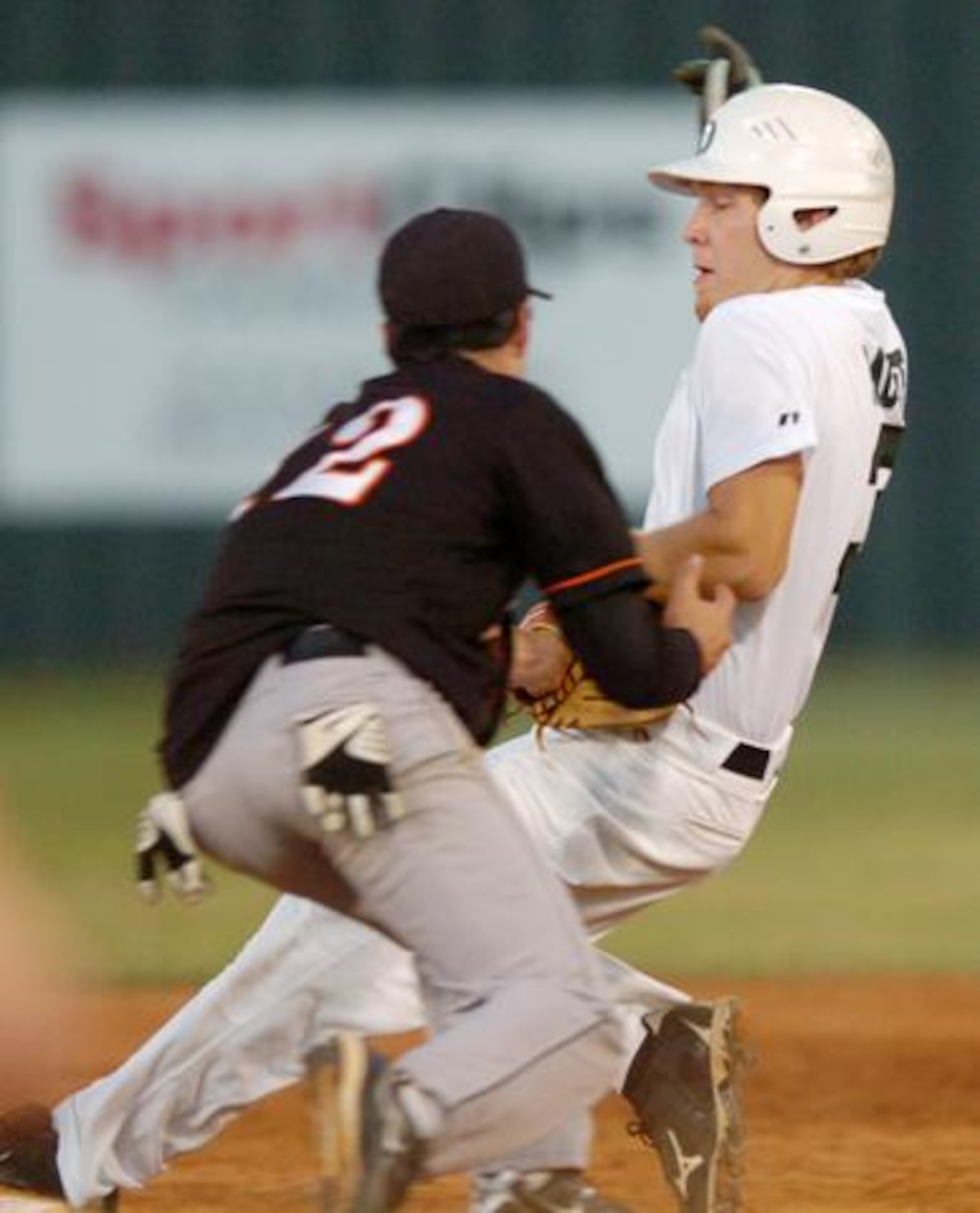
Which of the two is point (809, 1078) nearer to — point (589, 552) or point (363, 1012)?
point (363, 1012)

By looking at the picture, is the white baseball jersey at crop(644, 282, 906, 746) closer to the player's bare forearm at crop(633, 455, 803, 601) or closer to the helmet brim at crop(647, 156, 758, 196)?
the player's bare forearm at crop(633, 455, 803, 601)

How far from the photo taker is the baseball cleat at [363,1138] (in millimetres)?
3801

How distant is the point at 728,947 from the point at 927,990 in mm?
→ 761

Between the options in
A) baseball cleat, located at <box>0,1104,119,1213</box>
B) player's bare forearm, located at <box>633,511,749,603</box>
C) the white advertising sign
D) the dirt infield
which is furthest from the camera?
the white advertising sign

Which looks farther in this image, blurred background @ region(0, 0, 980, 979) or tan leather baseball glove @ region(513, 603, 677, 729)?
blurred background @ region(0, 0, 980, 979)

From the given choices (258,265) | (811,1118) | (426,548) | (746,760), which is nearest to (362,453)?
(426,548)

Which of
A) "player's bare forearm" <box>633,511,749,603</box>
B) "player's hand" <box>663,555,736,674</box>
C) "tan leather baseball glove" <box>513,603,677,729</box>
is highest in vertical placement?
"player's bare forearm" <box>633,511,749,603</box>

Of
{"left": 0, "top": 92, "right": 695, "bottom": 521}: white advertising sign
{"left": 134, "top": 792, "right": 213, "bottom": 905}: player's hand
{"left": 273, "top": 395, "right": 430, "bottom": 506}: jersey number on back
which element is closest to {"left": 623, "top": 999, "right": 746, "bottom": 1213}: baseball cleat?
{"left": 134, "top": 792, "right": 213, "bottom": 905}: player's hand

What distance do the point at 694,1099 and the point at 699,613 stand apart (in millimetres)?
886

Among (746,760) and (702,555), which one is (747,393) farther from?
(746,760)

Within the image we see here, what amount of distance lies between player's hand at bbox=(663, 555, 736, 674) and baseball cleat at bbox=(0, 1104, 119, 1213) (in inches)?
48.2

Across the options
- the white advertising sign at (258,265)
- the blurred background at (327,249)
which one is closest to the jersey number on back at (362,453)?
the blurred background at (327,249)

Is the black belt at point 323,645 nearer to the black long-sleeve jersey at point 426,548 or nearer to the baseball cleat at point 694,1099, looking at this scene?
the black long-sleeve jersey at point 426,548

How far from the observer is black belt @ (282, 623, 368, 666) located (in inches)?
159
